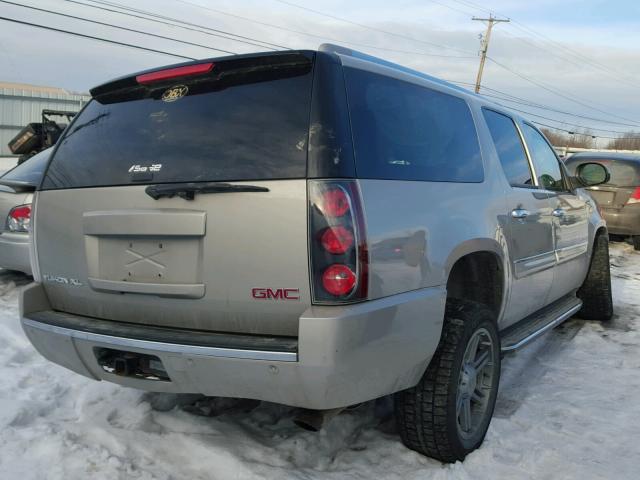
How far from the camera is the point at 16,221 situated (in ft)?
18.6

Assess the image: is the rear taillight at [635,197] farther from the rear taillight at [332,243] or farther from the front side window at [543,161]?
the rear taillight at [332,243]

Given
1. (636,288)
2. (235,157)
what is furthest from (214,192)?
(636,288)

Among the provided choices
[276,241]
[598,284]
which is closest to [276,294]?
[276,241]

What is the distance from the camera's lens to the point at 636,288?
7199 mm

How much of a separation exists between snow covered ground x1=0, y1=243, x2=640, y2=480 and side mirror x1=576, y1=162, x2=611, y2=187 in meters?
1.93

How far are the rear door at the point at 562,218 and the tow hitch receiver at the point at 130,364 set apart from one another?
297cm

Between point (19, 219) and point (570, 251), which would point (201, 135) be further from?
point (19, 219)

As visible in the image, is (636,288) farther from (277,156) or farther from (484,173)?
(277,156)

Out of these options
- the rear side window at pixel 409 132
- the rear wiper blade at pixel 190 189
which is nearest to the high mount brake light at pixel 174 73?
the rear wiper blade at pixel 190 189

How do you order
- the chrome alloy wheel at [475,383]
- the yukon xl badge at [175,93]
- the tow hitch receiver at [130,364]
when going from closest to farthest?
the tow hitch receiver at [130,364], the yukon xl badge at [175,93], the chrome alloy wheel at [475,383]

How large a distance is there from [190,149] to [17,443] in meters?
1.69

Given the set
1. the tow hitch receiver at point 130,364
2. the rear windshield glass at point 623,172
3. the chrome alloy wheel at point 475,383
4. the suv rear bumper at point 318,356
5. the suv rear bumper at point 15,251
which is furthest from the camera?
the rear windshield glass at point 623,172

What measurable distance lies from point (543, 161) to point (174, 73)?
2973 mm

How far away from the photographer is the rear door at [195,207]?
2.29m
